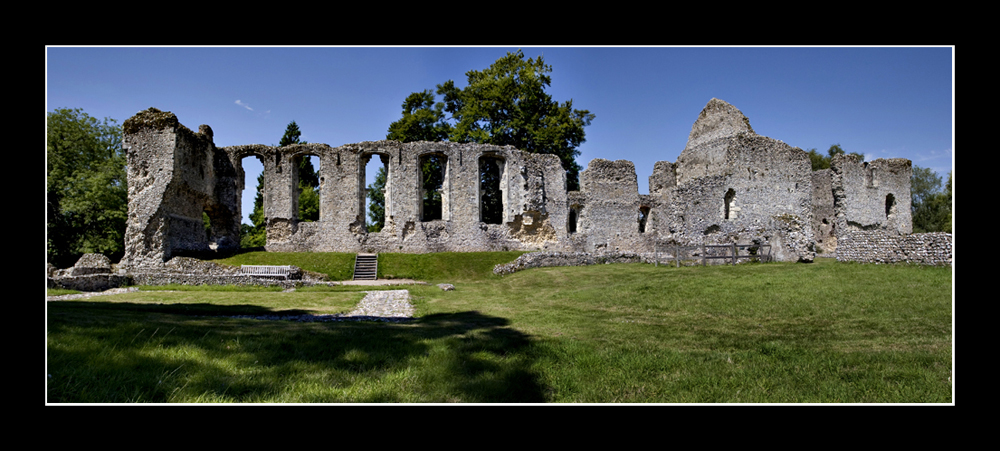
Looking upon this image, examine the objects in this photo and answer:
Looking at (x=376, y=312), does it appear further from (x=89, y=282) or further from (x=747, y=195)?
(x=747, y=195)

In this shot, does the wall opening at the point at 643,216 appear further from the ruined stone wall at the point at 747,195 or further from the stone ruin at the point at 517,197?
the ruined stone wall at the point at 747,195

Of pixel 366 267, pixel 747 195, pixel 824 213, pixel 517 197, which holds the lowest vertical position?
pixel 366 267

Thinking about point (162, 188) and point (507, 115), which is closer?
point (162, 188)

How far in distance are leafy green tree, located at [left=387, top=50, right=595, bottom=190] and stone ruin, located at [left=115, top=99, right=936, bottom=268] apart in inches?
201

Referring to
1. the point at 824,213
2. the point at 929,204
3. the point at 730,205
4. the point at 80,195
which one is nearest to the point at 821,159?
the point at 929,204

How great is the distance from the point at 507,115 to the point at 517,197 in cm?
895

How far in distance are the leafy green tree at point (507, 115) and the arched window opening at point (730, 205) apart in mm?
11593

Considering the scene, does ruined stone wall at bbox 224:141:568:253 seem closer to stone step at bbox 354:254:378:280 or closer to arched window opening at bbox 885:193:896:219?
stone step at bbox 354:254:378:280

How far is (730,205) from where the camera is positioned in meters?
22.7

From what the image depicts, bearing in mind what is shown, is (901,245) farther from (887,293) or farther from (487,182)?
(487,182)

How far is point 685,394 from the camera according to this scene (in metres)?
3.57

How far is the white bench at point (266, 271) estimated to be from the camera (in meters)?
16.6

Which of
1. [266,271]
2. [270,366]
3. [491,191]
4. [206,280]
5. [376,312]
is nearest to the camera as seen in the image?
[270,366]
